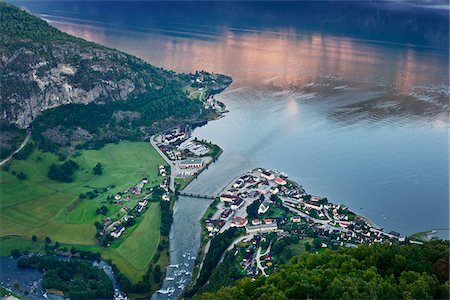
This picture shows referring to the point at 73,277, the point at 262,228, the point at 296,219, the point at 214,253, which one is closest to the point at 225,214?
the point at 262,228

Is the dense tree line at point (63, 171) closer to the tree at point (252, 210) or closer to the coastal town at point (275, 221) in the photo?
the coastal town at point (275, 221)

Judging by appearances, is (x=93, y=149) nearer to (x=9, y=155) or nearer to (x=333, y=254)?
(x=9, y=155)

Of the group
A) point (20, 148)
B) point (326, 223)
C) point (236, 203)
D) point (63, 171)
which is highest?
point (20, 148)

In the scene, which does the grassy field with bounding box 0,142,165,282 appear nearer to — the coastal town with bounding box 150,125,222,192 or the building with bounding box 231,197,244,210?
the coastal town with bounding box 150,125,222,192

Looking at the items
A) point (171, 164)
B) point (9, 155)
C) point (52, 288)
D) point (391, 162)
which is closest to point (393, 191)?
point (391, 162)

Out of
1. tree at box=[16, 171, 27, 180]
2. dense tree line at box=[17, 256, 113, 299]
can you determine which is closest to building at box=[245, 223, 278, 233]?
dense tree line at box=[17, 256, 113, 299]

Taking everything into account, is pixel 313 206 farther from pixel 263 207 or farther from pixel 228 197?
pixel 228 197

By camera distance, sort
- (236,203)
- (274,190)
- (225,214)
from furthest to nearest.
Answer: (274,190), (236,203), (225,214)

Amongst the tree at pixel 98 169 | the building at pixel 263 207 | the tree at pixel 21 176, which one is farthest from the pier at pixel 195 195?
the tree at pixel 21 176
